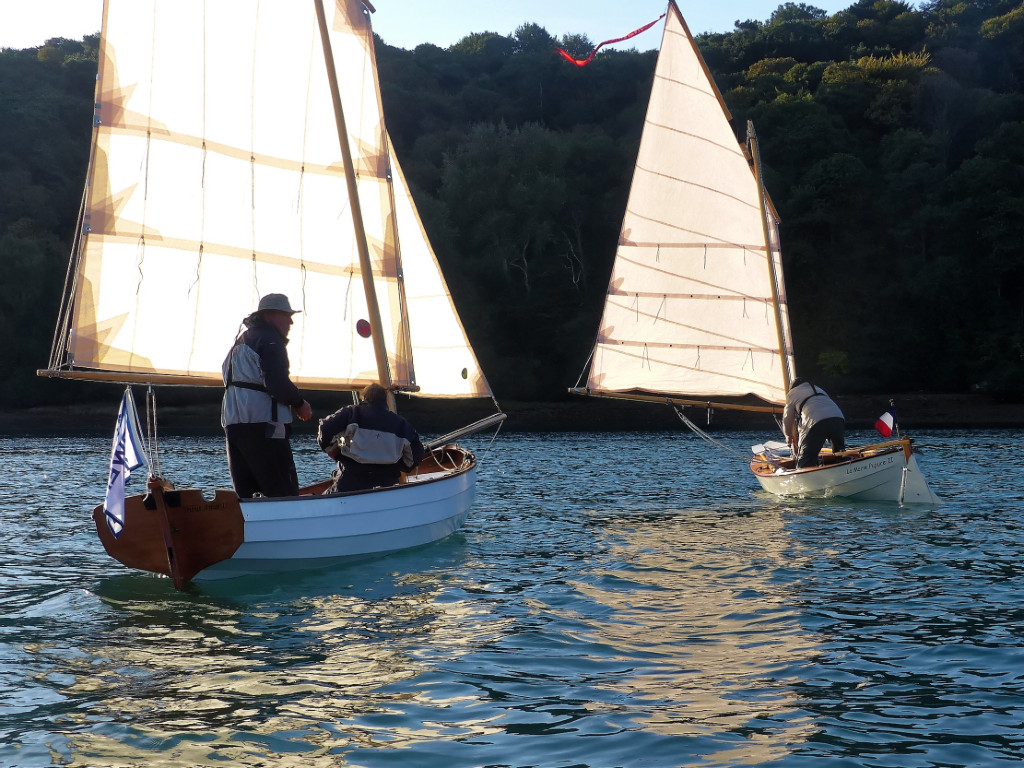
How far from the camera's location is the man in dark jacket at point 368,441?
44.3 feet

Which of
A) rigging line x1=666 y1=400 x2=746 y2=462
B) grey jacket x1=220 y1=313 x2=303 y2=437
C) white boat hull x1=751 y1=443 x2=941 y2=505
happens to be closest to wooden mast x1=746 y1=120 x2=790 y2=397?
rigging line x1=666 y1=400 x2=746 y2=462

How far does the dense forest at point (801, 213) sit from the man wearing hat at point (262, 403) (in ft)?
198

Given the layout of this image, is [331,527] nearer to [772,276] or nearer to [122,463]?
[122,463]

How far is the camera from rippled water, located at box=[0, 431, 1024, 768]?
641 cm

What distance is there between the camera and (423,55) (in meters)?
125

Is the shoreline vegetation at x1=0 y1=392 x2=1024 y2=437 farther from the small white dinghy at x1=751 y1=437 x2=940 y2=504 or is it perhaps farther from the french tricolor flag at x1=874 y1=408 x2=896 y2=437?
the french tricolor flag at x1=874 y1=408 x2=896 y2=437

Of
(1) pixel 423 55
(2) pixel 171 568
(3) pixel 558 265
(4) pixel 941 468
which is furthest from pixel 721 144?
(1) pixel 423 55

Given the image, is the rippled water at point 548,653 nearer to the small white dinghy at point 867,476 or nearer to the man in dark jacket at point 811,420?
the small white dinghy at point 867,476

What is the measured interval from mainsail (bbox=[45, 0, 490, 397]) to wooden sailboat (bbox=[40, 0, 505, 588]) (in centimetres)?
2

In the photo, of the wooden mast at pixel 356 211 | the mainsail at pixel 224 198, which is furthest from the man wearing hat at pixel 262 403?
the wooden mast at pixel 356 211

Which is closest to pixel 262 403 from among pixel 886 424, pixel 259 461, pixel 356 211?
pixel 259 461

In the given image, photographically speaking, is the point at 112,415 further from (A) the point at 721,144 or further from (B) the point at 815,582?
(B) the point at 815,582

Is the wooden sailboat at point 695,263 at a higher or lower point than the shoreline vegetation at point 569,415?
higher

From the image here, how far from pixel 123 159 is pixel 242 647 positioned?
299 inches
